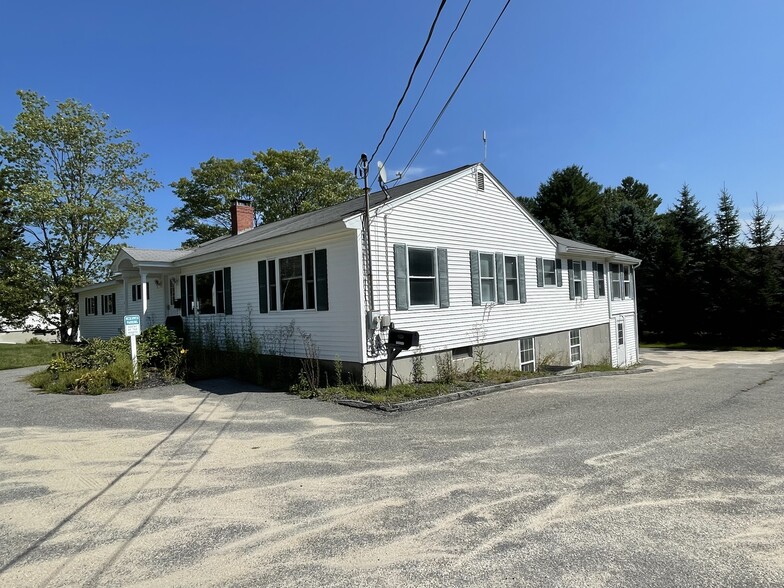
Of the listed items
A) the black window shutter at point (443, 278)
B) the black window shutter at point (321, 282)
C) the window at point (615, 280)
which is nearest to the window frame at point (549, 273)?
the black window shutter at point (443, 278)

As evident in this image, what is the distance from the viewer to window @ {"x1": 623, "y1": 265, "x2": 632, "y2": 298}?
73.2ft

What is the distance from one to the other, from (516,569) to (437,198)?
9.51 meters

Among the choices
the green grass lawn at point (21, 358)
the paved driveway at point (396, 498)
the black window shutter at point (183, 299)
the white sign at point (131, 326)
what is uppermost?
the black window shutter at point (183, 299)

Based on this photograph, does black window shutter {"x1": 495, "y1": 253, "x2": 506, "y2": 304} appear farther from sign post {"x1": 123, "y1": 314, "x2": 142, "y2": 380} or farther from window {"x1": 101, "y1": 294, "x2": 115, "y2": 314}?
window {"x1": 101, "y1": 294, "x2": 115, "y2": 314}

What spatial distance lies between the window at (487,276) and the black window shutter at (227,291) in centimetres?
664

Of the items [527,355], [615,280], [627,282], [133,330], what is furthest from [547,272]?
[133,330]

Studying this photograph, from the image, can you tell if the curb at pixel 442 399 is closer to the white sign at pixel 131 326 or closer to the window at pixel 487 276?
the window at pixel 487 276

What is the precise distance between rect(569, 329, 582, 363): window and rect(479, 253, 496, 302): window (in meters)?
5.57

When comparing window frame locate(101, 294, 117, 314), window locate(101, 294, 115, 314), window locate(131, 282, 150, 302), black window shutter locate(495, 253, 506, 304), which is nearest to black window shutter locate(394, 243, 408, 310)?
black window shutter locate(495, 253, 506, 304)

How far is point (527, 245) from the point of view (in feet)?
48.8

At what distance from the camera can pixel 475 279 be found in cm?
1253

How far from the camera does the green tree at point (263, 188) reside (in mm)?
33688

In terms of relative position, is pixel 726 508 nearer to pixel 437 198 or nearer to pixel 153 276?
pixel 437 198

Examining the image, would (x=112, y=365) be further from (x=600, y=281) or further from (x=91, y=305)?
(x=91, y=305)
